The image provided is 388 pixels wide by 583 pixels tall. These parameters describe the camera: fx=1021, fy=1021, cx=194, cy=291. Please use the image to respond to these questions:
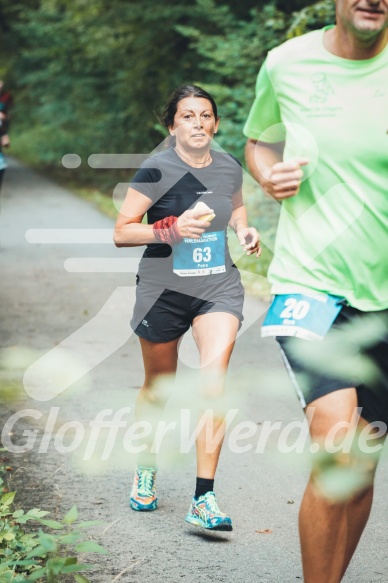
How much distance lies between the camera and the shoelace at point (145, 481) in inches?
198

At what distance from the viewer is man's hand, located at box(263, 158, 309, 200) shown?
3.17 meters

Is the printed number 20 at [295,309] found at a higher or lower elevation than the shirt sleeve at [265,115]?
lower

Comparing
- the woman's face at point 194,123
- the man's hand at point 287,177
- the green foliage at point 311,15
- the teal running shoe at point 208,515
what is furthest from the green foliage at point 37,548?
the green foliage at point 311,15

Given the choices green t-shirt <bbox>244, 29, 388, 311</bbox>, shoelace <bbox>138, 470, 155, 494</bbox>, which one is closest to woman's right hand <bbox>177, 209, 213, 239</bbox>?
green t-shirt <bbox>244, 29, 388, 311</bbox>

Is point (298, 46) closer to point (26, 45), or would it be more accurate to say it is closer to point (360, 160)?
point (360, 160)

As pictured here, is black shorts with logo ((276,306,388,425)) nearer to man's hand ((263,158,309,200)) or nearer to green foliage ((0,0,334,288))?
man's hand ((263,158,309,200))

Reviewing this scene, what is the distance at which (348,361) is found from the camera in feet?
10.6

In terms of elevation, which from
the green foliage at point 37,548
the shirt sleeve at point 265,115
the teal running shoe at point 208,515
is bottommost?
the teal running shoe at point 208,515

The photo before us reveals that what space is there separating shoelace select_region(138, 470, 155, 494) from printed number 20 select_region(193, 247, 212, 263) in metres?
1.08

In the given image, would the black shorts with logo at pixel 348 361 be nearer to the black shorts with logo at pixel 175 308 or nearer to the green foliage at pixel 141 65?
the black shorts with logo at pixel 175 308

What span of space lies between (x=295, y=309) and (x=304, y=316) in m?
0.05

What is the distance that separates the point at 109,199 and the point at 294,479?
15537mm

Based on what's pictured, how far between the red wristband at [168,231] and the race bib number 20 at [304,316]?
128 centimetres

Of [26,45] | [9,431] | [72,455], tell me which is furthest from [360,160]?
[26,45]
